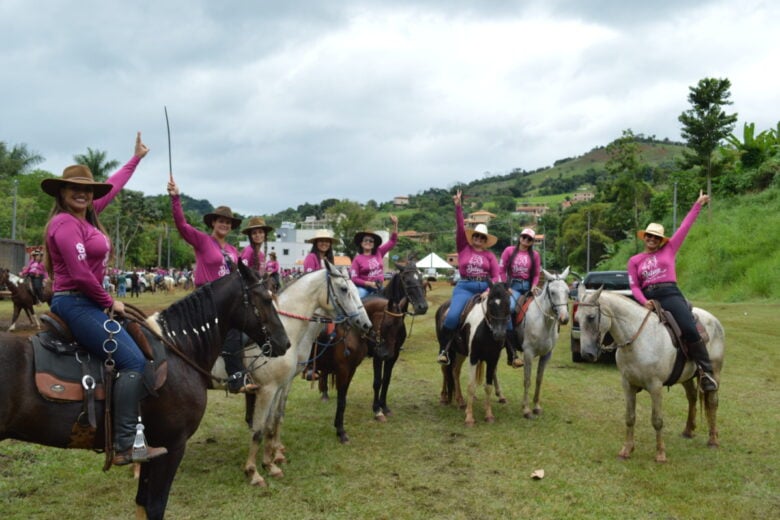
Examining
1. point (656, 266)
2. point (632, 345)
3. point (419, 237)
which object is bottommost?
point (632, 345)

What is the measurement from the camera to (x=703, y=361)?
7.29 meters

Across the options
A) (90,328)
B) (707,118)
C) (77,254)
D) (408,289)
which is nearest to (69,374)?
(90,328)

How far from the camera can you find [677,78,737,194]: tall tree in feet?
121

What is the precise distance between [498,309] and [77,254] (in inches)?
239

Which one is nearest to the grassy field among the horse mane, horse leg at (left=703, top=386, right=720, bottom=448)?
horse leg at (left=703, top=386, right=720, bottom=448)

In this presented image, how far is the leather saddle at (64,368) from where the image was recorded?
12.4 ft

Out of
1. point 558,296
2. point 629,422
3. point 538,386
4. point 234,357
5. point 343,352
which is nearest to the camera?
point 234,357

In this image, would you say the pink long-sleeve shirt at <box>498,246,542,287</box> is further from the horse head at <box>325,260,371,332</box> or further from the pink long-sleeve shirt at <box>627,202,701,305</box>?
the horse head at <box>325,260,371,332</box>

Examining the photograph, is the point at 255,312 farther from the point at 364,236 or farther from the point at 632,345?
the point at 364,236

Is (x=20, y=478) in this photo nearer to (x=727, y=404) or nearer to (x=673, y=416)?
(x=673, y=416)

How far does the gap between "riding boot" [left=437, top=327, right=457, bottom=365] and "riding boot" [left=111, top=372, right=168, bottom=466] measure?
20.0 ft

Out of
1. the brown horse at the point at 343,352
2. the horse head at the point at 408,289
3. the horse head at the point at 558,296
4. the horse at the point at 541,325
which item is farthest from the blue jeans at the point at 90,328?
the horse at the point at 541,325

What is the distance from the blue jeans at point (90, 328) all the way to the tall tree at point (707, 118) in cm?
4156

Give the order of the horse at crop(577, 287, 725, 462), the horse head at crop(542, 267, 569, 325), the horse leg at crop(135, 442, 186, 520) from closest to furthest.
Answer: the horse leg at crop(135, 442, 186, 520), the horse at crop(577, 287, 725, 462), the horse head at crop(542, 267, 569, 325)
